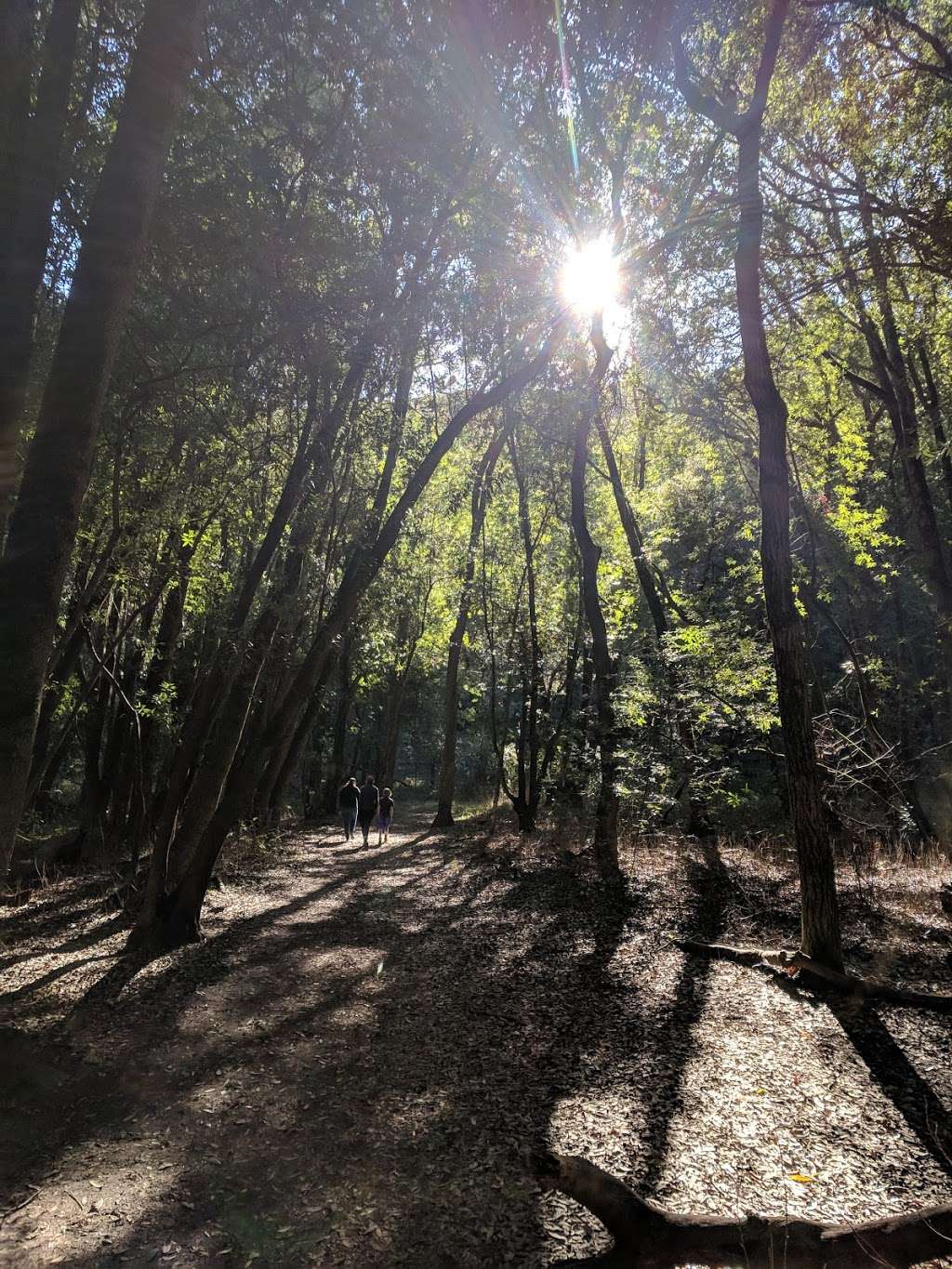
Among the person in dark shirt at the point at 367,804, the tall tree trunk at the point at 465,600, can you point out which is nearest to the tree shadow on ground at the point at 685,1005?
the person in dark shirt at the point at 367,804

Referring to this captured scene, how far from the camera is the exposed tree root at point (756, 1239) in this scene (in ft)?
9.86

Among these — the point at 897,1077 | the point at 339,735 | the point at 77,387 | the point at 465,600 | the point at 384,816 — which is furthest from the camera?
the point at 339,735

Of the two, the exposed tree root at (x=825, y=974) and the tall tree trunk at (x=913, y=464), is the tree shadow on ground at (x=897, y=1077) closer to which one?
the exposed tree root at (x=825, y=974)

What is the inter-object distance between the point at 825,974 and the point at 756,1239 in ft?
12.8

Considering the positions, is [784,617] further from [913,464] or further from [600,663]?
[913,464]

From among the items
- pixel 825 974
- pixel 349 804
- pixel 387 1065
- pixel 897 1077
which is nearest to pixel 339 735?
pixel 349 804

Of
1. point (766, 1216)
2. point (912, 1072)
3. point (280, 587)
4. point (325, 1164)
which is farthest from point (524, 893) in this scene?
point (766, 1216)

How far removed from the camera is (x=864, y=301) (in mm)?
12078

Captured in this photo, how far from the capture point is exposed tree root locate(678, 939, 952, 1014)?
5.93 meters

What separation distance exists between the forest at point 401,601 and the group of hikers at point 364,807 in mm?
1470

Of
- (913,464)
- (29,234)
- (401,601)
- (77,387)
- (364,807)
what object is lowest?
(364,807)

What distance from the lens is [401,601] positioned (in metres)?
16.9

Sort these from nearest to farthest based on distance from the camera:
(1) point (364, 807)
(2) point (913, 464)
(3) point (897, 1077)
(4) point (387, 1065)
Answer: (3) point (897, 1077), (4) point (387, 1065), (2) point (913, 464), (1) point (364, 807)

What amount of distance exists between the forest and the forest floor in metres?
0.04
